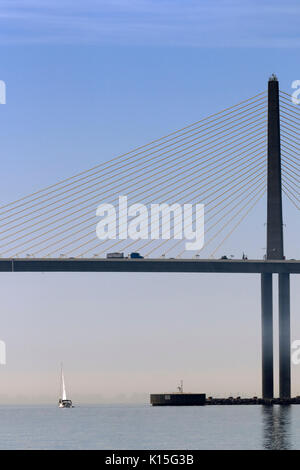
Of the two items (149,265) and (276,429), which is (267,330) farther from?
(276,429)

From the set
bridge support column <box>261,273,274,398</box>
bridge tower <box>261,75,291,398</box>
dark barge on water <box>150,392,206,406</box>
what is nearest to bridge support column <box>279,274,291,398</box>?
bridge tower <box>261,75,291,398</box>

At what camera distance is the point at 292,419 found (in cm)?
10156

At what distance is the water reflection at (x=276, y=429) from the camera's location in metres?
70.4

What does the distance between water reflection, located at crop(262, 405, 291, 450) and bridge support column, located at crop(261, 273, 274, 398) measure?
11437 mm

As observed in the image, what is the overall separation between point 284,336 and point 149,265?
1805 centimetres

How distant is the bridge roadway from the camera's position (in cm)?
12306

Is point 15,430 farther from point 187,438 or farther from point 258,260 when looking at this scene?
point 258,260

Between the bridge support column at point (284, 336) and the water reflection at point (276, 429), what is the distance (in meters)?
11.7

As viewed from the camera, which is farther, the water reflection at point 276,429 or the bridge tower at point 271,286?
the bridge tower at point 271,286

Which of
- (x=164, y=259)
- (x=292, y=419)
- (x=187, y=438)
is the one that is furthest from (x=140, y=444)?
(x=164, y=259)

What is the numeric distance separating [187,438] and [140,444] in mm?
5852

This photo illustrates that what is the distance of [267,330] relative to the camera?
135125 millimetres

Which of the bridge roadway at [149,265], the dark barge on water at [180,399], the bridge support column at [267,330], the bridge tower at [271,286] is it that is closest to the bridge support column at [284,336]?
the bridge tower at [271,286]

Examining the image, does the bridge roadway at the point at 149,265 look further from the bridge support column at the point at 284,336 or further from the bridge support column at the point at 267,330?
the bridge support column at the point at 284,336
